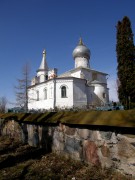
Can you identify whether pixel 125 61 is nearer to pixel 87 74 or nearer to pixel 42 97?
pixel 87 74

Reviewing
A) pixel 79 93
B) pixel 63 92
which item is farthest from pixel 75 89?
pixel 63 92

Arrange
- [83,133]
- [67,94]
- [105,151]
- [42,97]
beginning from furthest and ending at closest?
[42,97], [67,94], [83,133], [105,151]

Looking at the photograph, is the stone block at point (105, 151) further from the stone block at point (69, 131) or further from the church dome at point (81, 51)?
the church dome at point (81, 51)

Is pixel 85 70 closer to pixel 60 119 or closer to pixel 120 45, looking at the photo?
pixel 120 45

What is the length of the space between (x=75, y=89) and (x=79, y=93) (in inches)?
47.3

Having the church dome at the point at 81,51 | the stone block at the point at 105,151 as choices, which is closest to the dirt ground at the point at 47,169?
the stone block at the point at 105,151

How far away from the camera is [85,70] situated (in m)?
43.9

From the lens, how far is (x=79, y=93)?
3834 centimetres

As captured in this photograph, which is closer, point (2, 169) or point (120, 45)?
point (2, 169)

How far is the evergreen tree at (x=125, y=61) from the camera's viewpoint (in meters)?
18.2

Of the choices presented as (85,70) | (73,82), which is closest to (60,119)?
(73,82)

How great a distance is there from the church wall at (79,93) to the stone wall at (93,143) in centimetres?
3219

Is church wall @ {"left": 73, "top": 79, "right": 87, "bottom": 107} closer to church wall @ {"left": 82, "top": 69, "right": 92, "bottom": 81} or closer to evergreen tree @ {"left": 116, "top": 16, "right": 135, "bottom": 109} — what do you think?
church wall @ {"left": 82, "top": 69, "right": 92, "bottom": 81}

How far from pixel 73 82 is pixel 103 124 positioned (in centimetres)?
3466
